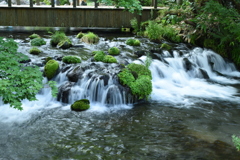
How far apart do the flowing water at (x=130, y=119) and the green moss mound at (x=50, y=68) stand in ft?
0.69

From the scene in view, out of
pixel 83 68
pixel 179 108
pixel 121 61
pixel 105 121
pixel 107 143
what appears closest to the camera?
pixel 107 143

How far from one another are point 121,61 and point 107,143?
5.22 metres

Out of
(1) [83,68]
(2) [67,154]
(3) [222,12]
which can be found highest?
(3) [222,12]

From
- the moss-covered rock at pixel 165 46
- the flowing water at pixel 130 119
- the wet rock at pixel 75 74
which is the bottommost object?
the flowing water at pixel 130 119

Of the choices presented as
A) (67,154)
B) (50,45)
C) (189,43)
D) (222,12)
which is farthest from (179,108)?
(50,45)

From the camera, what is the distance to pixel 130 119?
7805mm

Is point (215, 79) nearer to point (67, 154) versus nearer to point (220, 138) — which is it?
point (220, 138)

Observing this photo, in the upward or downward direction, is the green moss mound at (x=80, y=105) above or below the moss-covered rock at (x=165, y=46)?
below

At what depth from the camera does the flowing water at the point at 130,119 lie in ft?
19.9

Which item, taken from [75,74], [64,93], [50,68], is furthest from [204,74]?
[50,68]

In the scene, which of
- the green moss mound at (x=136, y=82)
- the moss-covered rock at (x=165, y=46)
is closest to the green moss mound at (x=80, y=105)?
the green moss mound at (x=136, y=82)

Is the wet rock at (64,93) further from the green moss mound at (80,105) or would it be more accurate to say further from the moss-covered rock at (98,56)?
the moss-covered rock at (98,56)

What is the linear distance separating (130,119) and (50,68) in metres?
3.91

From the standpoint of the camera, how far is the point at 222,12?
11172 mm
